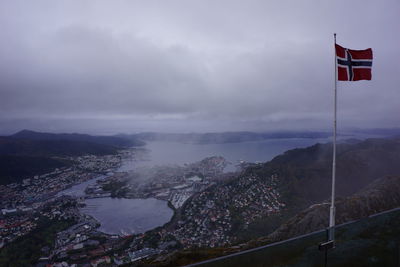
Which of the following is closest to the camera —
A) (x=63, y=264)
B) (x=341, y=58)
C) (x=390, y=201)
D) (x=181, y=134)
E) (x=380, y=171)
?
(x=341, y=58)

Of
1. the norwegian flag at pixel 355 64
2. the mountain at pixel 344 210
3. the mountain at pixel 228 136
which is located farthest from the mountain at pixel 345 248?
the mountain at pixel 228 136

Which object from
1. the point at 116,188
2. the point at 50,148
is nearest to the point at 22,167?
the point at 116,188

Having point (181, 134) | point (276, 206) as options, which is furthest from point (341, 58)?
point (181, 134)

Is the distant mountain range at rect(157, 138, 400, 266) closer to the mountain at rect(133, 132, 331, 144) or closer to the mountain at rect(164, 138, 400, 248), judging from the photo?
the mountain at rect(164, 138, 400, 248)

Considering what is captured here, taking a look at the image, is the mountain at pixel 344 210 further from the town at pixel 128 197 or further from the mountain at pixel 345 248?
the mountain at pixel 345 248

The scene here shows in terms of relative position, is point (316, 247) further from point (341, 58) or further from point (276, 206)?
point (276, 206)

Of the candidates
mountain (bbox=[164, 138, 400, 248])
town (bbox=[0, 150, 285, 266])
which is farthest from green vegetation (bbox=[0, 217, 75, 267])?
mountain (bbox=[164, 138, 400, 248])
